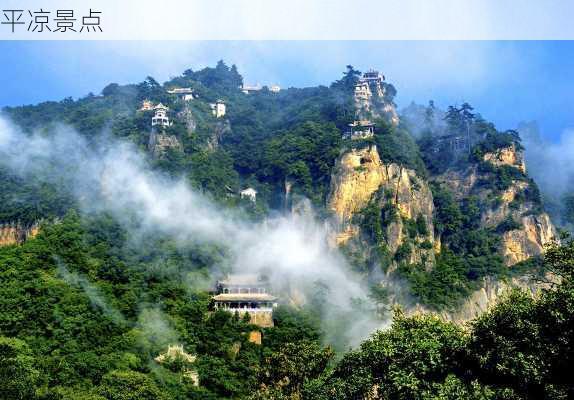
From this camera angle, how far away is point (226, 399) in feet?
132

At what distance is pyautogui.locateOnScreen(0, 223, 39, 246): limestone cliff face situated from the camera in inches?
2152

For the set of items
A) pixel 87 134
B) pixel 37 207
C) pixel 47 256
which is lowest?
pixel 47 256

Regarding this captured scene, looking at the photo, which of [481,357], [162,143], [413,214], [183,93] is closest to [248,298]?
[413,214]

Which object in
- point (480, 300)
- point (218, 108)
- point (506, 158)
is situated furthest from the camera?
point (218, 108)

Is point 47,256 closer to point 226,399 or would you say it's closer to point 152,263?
point 152,263

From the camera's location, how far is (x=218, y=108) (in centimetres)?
7612

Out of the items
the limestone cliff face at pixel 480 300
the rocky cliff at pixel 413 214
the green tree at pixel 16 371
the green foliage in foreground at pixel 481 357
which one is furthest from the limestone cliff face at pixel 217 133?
the green foliage in foreground at pixel 481 357

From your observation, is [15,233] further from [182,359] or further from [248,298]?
[182,359]

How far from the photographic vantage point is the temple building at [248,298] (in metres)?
48.4

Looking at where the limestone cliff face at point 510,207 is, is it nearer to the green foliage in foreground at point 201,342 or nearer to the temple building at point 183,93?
the green foliage in foreground at point 201,342

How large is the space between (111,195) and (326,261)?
46.7ft

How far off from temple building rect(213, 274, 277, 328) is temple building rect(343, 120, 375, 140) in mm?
17436

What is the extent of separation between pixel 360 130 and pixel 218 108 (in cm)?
1616

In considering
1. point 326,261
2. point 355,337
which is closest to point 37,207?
point 326,261
